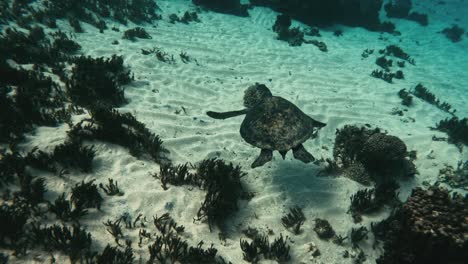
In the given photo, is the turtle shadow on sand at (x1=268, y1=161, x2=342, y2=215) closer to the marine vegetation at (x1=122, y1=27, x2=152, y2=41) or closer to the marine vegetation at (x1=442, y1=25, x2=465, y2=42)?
the marine vegetation at (x1=122, y1=27, x2=152, y2=41)

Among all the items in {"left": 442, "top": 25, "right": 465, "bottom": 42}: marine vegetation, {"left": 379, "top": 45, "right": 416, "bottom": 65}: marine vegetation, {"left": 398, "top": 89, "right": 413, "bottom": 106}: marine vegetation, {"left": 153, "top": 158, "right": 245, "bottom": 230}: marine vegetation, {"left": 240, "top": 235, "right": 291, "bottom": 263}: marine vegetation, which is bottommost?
{"left": 240, "top": 235, "right": 291, "bottom": 263}: marine vegetation

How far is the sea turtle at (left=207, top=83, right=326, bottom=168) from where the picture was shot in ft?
19.0

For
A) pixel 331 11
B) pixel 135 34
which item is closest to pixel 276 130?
pixel 135 34

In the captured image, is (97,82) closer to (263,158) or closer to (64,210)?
(64,210)

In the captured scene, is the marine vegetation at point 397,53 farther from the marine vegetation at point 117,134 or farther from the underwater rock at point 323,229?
the marine vegetation at point 117,134

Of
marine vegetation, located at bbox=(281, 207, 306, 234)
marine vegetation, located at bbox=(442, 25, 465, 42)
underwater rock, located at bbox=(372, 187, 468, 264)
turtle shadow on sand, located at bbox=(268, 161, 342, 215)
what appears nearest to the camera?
underwater rock, located at bbox=(372, 187, 468, 264)

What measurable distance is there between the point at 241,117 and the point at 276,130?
337 cm

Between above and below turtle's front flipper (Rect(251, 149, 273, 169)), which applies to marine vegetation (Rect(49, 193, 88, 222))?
below

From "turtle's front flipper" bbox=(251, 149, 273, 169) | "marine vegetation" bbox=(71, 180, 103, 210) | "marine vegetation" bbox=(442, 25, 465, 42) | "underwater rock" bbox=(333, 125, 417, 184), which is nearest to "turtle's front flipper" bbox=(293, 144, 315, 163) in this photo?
"turtle's front flipper" bbox=(251, 149, 273, 169)

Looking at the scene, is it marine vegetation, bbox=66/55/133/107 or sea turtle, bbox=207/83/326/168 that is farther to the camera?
marine vegetation, bbox=66/55/133/107

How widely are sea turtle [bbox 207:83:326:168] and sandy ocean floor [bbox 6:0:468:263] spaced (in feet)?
4.01

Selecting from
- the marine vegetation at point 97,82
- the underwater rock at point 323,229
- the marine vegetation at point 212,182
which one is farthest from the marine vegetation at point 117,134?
the underwater rock at point 323,229

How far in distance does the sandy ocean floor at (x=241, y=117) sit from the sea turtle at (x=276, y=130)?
122 centimetres

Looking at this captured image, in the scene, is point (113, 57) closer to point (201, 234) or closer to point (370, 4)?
point (201, 234)
